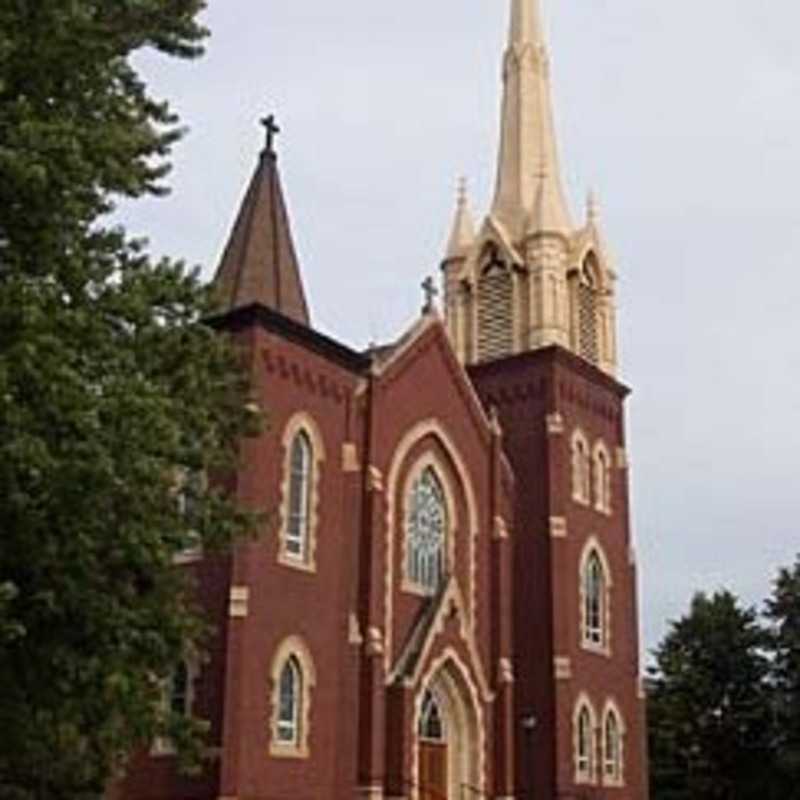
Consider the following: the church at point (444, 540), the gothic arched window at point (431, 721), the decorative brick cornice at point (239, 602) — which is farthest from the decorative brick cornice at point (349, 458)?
the gothic arched window at point (431, 721)

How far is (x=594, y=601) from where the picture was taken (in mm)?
39500

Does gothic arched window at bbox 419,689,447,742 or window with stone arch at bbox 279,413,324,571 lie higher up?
window with stone arch at bbox 279,413,324,571

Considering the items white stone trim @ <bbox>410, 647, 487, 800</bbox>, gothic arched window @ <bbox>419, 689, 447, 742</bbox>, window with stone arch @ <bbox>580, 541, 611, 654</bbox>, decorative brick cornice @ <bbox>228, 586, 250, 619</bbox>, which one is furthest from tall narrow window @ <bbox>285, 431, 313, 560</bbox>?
window with stone arch @ <bbox>580, 541, 611, 654</bbox>

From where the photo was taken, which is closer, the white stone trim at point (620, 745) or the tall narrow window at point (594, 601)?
the white stone trim at point (620, 745)

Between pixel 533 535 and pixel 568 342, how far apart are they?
5451 millimetres

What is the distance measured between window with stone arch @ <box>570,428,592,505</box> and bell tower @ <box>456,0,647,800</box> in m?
0.05

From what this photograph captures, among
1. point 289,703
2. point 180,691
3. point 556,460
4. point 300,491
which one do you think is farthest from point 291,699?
point 556,460

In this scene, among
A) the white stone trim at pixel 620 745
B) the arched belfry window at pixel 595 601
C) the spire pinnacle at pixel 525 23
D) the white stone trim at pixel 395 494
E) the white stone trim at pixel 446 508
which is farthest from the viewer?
the spire pinnacle at pixel 525 23

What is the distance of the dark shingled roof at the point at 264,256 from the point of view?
33.2 m

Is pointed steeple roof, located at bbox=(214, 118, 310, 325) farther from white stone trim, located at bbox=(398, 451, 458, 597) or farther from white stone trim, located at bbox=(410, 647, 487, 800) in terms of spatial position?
white stone trim, located at bbox=(410, 647, 487, 800)

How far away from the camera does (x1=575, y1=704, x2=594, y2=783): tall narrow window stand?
3712cm

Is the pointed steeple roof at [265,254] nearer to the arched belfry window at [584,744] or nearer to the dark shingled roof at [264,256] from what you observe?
the dark shingled roof at [264,256]

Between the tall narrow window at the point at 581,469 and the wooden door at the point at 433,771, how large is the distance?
26.5 feet

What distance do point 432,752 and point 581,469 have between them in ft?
30.7
